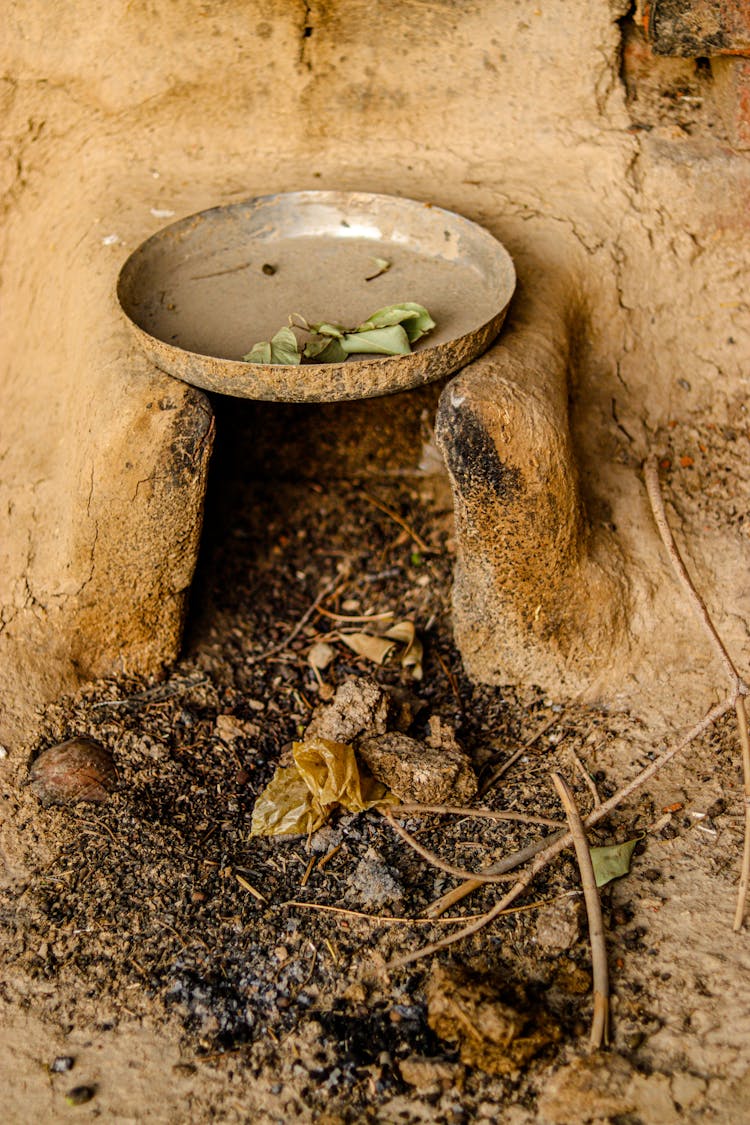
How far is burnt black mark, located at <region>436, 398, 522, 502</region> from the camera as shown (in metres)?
2.55

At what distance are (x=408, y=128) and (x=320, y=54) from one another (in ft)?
1.12

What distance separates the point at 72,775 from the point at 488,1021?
1178 mm

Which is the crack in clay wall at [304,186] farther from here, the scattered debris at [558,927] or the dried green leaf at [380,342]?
the scattered debris at [558,927]

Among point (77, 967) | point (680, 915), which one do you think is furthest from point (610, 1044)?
point (77, 967)

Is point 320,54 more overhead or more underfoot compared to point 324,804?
more overhead

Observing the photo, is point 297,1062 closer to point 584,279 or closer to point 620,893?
point 620,893

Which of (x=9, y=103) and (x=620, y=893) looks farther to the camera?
(x=9, y=103)

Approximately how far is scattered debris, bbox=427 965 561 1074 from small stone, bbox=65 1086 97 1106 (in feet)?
2.19

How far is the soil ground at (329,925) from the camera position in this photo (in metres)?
2.04

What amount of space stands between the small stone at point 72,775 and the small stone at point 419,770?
0.65 meters

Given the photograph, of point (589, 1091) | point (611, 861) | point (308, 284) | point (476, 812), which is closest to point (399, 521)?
point (308, 284)

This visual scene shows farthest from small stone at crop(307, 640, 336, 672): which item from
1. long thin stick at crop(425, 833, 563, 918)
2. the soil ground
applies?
long thin stick at crop(425, 833, 563, 918)

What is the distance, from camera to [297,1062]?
2105mm

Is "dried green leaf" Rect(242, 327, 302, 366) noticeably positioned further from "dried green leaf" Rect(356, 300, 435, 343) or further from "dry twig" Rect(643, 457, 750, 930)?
"dry twig" Rect(643, 457, 750, 930)
